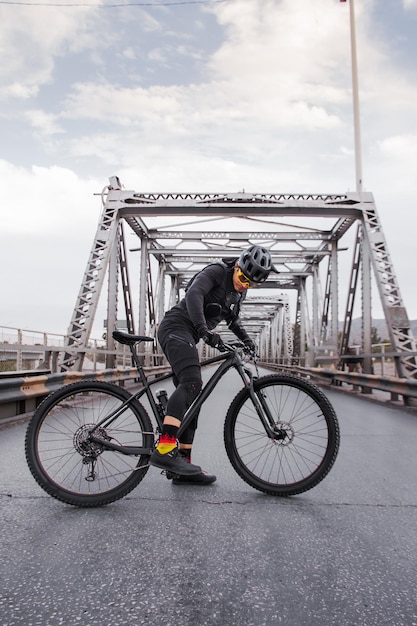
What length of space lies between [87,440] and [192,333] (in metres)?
0.96

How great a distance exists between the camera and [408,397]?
30.9 ft

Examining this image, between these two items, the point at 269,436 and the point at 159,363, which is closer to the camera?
the point at 269,436

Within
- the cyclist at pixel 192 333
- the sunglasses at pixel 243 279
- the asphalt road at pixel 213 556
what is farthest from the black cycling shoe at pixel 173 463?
the sunglasses at pixel 243 279

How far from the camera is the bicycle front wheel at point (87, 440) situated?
121 inches

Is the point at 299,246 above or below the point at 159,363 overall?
above

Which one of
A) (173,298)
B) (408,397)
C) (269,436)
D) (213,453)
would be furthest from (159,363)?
(269,436)

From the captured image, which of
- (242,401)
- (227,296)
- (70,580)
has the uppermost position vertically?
(227,296)

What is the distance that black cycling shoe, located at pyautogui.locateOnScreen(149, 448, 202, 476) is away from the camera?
3.09 meters

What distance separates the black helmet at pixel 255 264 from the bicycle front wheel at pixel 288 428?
2.23 ft

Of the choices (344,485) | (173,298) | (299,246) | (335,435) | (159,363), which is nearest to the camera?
(335,435)

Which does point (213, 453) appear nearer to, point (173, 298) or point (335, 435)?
point (335, 435)

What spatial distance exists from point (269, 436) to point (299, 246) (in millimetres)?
18000

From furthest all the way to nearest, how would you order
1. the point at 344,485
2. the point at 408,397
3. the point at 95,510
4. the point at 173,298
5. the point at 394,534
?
the point at 173,298, the point at 408,397, the point at 344,485, the point at 95,510, the point at 394,534

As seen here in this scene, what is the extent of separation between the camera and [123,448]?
3154 mm
